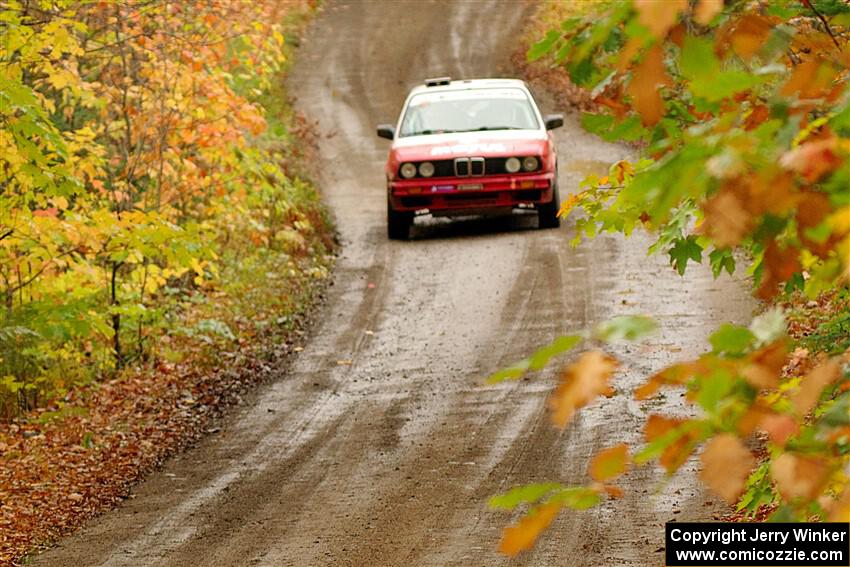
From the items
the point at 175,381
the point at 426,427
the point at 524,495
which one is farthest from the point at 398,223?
the point at 524,495

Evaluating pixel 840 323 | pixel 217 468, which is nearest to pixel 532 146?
pixel 217 468

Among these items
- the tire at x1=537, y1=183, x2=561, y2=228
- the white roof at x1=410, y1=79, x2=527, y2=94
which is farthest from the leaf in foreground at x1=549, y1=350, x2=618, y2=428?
the white roof at x1=410, y1=79, x2=527, y2=94

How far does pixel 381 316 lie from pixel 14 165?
17.0 feet

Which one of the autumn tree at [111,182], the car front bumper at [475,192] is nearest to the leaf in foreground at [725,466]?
the autumn tree at [111,182]

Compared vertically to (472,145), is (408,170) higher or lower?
lower

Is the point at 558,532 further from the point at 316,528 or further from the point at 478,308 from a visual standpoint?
the point at 478,308

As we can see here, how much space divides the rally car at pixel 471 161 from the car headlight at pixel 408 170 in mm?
13

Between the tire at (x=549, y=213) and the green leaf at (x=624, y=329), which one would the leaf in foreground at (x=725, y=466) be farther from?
the tire at (x=549, y=213)

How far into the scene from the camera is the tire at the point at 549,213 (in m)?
16.5

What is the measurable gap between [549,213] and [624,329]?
1492cm

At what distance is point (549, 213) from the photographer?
16812 millimetres

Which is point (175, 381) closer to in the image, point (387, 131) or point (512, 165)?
point (512, 165)

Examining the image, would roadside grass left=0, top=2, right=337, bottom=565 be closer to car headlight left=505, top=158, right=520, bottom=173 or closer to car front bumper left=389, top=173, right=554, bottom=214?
car front bumper left=389, top=173, right=554, bottom=214

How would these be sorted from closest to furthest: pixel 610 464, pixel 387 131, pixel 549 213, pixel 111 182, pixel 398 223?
pixel 610 464 < pixel 111 182 < pixel 549 213 < pixel 398 223 < pixel 387 131
